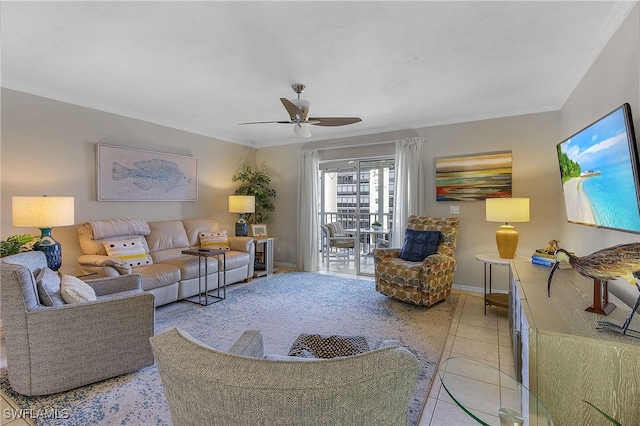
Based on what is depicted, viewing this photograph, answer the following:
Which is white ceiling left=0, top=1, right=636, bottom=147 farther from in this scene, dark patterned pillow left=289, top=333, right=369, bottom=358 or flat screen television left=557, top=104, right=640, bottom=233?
dark patterned pillow left=289, top=333, right=369, bottom=358

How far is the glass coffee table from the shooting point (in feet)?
3.57

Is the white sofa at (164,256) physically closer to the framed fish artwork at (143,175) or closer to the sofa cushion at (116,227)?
the sofa cushion at (116,227)

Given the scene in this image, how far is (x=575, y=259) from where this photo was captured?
142cm

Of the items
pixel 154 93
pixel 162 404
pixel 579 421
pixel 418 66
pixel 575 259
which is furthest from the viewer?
pixel 154 93

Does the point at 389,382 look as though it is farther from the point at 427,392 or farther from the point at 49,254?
the point at 49,254

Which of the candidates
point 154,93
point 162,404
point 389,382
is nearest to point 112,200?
point 154,93

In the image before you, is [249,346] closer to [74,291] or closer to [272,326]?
[74,291]

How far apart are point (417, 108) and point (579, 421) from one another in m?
3.47

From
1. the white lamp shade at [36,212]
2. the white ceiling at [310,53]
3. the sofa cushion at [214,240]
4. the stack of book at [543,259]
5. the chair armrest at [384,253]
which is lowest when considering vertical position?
the chair armrest at [384,253]

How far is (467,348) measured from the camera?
259 cm

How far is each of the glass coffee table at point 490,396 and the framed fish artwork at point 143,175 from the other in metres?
4.29

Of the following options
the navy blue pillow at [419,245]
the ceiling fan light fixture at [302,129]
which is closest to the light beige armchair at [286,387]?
the ceiling fan light fixture at [302,129]

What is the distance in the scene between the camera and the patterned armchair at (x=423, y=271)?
3441 millimetres

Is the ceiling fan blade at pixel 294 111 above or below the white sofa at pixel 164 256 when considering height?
above
